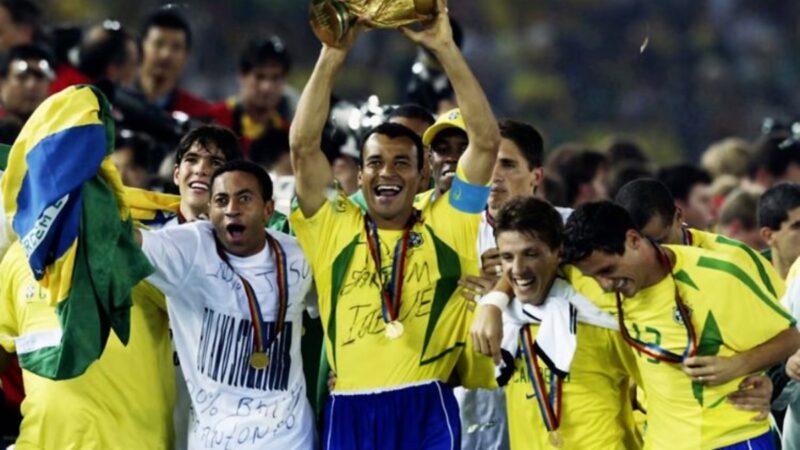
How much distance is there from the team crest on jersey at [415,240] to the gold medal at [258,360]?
0.73 meters

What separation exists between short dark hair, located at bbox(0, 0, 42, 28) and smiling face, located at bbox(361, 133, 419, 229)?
6.05 metres

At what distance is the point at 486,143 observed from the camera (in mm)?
8547

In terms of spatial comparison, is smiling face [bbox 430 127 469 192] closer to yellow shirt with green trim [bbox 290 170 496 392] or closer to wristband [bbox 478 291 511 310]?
yellow shirt with green trim [bbox 290 170 496 392]

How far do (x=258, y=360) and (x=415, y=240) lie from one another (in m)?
0.79

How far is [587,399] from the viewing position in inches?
342

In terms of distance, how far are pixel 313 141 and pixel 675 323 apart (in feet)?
5.05

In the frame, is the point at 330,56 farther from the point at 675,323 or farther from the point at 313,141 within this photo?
the point at 675,323

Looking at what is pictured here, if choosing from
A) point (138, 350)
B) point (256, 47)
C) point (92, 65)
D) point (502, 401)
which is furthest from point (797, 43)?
point (138, 350)

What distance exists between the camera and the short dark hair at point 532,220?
8.43 m

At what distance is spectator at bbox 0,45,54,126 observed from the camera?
12711mm

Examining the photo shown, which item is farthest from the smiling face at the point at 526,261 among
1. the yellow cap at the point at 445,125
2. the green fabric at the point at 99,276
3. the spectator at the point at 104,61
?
the spectator at the point at 104,61

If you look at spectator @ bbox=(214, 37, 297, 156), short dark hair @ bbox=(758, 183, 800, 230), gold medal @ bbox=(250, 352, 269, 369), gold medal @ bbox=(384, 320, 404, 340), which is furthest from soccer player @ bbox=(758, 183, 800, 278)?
spectator @ bbox=(214, 37, 297, 156)

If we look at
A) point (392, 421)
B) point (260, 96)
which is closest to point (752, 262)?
point (392, 421)

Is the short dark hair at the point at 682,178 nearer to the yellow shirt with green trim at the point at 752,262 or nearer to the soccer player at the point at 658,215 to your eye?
the soccer player at the point at 658,215
